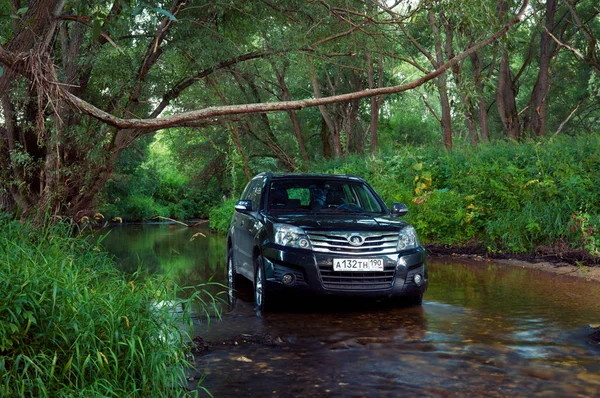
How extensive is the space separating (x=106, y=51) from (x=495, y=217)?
965 cm

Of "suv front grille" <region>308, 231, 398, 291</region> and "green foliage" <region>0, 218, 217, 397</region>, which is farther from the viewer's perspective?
"suv front grille" <region>308, 231, 398, 291</region>

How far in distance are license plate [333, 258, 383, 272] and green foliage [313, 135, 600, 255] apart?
6.33 metres

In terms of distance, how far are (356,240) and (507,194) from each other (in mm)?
7934

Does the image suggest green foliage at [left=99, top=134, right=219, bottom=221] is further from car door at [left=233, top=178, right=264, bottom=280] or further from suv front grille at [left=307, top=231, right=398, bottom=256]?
suv front grille at [left=307, top=231, right=398, bottom=256]

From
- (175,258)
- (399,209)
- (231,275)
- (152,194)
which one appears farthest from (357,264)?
(152,194)

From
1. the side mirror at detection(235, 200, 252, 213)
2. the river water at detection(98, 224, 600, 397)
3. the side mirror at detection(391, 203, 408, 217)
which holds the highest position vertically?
the side mirror at detection(235, 200, 252, 213)

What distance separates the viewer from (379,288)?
9.38 m

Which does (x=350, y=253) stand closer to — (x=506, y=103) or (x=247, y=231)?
(x=247, y=231)

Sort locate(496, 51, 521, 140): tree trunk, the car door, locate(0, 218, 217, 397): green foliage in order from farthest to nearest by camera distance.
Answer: locate(496, 51, 521, 140): tree trunk, the car door, locate(0, 218, 217, 397): green foliage

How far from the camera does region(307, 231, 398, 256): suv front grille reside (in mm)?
9328

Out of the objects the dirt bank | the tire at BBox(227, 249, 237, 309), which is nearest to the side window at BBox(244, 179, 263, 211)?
the tire at BBox(227, 249, 237, 309)

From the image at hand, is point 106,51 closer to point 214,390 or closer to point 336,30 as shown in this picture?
point 336,30

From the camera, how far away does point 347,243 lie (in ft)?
30.7

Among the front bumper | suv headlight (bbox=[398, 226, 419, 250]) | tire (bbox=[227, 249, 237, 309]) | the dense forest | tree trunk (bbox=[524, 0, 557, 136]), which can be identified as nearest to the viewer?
the dense forest
